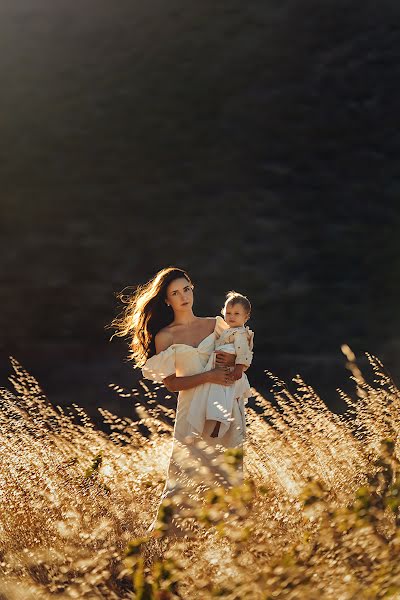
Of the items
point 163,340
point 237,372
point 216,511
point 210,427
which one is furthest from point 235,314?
point 216,511

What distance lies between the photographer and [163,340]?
4.55 m

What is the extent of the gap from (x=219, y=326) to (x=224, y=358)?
256 millimetres

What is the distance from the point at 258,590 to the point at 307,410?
1926mm

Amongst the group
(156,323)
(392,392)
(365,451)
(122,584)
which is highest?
(156,323)

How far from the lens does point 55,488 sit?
4.43m

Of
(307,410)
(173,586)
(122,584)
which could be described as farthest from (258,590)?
(307,410)

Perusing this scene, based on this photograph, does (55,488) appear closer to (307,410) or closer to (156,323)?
(156,323)

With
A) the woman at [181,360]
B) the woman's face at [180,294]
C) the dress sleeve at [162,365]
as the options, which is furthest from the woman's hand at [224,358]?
the woman's face at [180,294]

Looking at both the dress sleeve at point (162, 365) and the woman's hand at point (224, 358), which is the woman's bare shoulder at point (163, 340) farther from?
the woman's hand at point (224, 358)

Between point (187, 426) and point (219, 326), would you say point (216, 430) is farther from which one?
point (219, 326)

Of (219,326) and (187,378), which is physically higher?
(219,326)

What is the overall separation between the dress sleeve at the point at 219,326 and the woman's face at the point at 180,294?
180 millimetres

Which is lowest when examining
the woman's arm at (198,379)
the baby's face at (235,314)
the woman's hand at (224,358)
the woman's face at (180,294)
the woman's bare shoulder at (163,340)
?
the woman's arm at (198,379)

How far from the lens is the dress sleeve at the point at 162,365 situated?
4414mm
